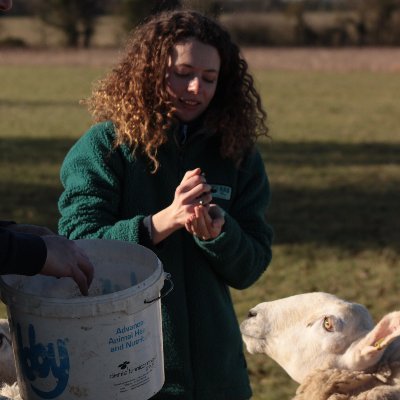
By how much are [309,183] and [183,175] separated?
25.6ft

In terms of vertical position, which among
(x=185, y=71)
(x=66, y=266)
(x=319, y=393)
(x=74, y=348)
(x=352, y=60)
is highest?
(x=185, y=71)

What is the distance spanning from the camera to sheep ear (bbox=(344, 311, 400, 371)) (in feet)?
9.33

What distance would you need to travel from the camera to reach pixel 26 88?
963 inches

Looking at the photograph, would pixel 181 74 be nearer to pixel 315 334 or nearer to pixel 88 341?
pixel 315 334

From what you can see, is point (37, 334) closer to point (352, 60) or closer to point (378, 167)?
point (378, 167)

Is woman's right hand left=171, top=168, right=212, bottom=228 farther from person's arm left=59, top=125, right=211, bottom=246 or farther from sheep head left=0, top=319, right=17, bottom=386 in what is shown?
sheep head left=0, top=319, right=17, bottom=386

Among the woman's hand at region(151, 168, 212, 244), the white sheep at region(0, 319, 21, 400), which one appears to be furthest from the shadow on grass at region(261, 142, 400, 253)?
the woman's hand at region(151, 168, 212, 244)

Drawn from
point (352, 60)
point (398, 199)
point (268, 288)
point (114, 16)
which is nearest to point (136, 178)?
point (268, 288)

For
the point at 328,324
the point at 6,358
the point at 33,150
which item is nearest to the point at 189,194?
the point at 328,324

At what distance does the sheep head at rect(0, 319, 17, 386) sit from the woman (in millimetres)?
604

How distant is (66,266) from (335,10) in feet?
166

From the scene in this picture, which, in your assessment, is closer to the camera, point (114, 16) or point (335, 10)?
point (114, 16)

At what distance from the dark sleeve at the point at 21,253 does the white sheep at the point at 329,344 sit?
1373 millimetres

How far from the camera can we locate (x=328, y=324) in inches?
121
